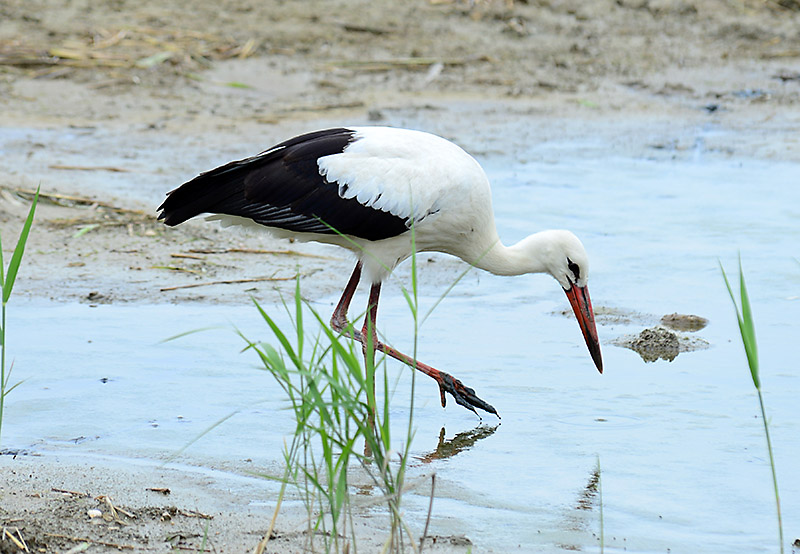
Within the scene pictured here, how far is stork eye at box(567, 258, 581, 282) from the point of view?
19.1 ft

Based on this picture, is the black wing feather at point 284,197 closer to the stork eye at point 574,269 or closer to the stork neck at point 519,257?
the stork neck at point 519,257

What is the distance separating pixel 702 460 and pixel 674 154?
6.26 metres

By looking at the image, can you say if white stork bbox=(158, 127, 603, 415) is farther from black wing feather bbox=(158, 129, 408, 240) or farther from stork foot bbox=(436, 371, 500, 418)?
stork foot bbox=(436, 371, 500, 418)

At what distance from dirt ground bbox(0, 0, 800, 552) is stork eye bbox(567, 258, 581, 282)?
6.57 ft

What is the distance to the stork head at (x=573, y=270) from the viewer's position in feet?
18.9

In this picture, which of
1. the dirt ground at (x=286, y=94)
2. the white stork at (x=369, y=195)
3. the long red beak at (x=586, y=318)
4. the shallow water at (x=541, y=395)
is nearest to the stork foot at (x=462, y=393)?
the shallow water at (x=541, y=395)

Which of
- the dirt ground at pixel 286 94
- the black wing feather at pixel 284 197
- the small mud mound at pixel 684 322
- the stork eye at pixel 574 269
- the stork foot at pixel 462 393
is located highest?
the dirt ground at pixel 286 94

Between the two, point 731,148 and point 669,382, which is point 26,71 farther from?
point 669,382

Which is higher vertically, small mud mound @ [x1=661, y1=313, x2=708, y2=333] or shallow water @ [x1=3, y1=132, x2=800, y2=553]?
small mud mound @ [x1=661, y1=313, x2=708, y2=333]

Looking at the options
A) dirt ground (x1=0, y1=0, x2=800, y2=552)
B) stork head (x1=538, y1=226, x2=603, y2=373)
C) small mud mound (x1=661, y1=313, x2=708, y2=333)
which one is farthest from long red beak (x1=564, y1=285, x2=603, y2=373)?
dirt ground (x1=0, y1=0, x2=800, y2=552)

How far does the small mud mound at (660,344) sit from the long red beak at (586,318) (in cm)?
41

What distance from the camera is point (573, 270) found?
5836 millimetres

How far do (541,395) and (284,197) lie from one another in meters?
1.55

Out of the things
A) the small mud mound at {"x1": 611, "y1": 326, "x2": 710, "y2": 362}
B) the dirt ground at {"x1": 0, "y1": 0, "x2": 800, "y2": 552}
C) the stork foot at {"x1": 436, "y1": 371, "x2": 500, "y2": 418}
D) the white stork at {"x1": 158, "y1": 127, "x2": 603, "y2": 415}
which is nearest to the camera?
the stork foot at {"x1": 436, "y1": 371, "x2": 500, "y2": 418}
